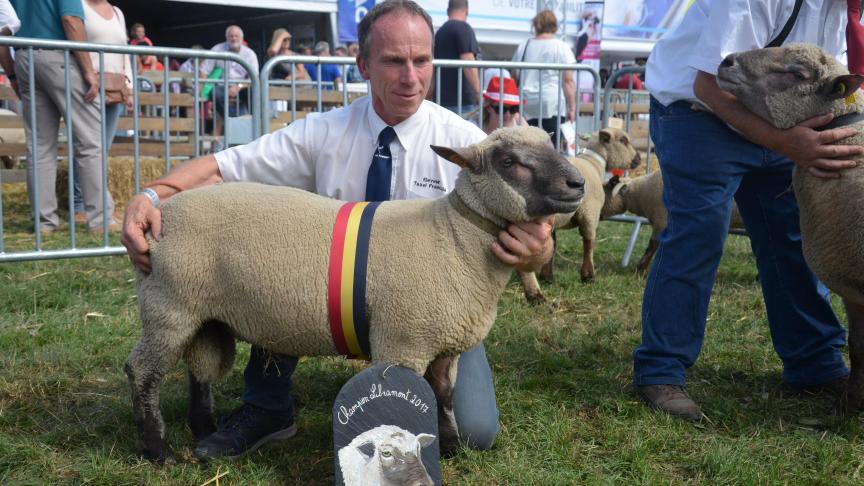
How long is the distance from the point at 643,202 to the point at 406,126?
143 inches

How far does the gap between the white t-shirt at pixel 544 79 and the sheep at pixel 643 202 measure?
3.15ft

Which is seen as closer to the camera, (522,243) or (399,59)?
(522,243)

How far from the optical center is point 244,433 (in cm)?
289

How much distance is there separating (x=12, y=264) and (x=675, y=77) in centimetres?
456

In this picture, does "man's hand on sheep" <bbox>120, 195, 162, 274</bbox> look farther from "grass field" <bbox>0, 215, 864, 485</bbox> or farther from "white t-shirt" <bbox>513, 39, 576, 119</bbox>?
"white t-shirt" <bbox>513, 39, 576, 119</bbox>

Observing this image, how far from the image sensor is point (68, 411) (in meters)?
3.20

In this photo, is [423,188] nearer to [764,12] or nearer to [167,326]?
[167,326]

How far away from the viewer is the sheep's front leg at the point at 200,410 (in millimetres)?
2906

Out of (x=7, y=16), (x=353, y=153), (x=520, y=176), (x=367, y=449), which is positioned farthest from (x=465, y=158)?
(x=7, y=16)

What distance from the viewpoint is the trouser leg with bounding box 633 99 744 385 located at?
10.4ft

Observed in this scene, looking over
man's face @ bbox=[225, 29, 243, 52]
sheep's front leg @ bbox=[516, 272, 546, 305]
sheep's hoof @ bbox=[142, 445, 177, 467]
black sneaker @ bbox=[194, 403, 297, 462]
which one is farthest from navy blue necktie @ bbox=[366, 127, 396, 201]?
man's face @ bbox=[225, 29, 243, 52]

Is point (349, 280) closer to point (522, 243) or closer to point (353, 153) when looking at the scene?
point (522, 243)

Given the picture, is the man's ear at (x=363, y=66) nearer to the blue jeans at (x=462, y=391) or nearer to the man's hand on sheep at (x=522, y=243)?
the man's hand on sheep at (x=522, y=243)

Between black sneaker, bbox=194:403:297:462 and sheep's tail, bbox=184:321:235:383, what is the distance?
7.2 inches
